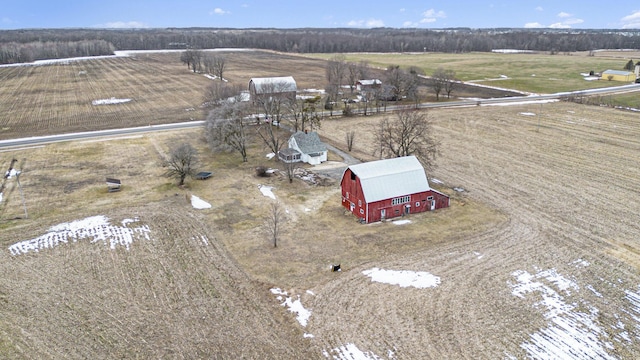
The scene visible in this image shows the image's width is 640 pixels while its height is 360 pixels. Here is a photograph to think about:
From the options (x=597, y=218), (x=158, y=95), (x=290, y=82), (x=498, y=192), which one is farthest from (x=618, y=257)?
(x=158, y=95)

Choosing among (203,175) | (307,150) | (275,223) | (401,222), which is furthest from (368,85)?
(275,223)

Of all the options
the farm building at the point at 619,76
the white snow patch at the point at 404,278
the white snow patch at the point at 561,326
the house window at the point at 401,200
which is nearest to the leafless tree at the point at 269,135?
the house window at the point at 401,200

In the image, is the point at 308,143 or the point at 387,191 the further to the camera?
the point at 308,143

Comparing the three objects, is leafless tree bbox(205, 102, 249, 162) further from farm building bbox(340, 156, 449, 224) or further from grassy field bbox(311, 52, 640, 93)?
grassy field bbox(311, 52, 640, 93)

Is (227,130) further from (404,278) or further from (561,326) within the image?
(561,326)

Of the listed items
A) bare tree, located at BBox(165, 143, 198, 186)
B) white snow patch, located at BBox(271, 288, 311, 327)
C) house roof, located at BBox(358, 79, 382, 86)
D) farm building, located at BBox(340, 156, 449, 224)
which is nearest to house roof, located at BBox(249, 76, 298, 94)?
house roof, located at BBox(358, 79, 382, 86)

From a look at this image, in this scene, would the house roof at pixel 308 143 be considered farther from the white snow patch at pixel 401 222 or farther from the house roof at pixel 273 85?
the house roof at pixel 273 85
